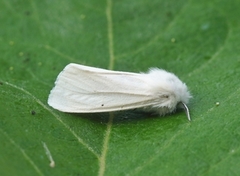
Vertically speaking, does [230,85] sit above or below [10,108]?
above

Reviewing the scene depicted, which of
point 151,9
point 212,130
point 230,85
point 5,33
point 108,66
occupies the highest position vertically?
point 151,9

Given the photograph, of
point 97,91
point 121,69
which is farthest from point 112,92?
point 121,69

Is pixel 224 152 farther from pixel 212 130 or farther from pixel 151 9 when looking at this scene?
pixel 151 9

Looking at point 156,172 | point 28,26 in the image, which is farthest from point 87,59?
point 156,172

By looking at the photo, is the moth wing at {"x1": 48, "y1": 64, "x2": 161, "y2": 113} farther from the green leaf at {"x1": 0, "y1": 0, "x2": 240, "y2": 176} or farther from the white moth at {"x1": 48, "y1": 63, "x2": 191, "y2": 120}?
the green leaf at {"x1": 0, "y1": 0, "x2": 240, "y2": 176}

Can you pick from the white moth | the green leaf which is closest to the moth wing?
the white moth

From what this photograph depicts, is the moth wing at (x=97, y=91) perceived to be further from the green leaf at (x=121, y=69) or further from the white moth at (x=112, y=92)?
the green leaf at (x=121, y=69)
